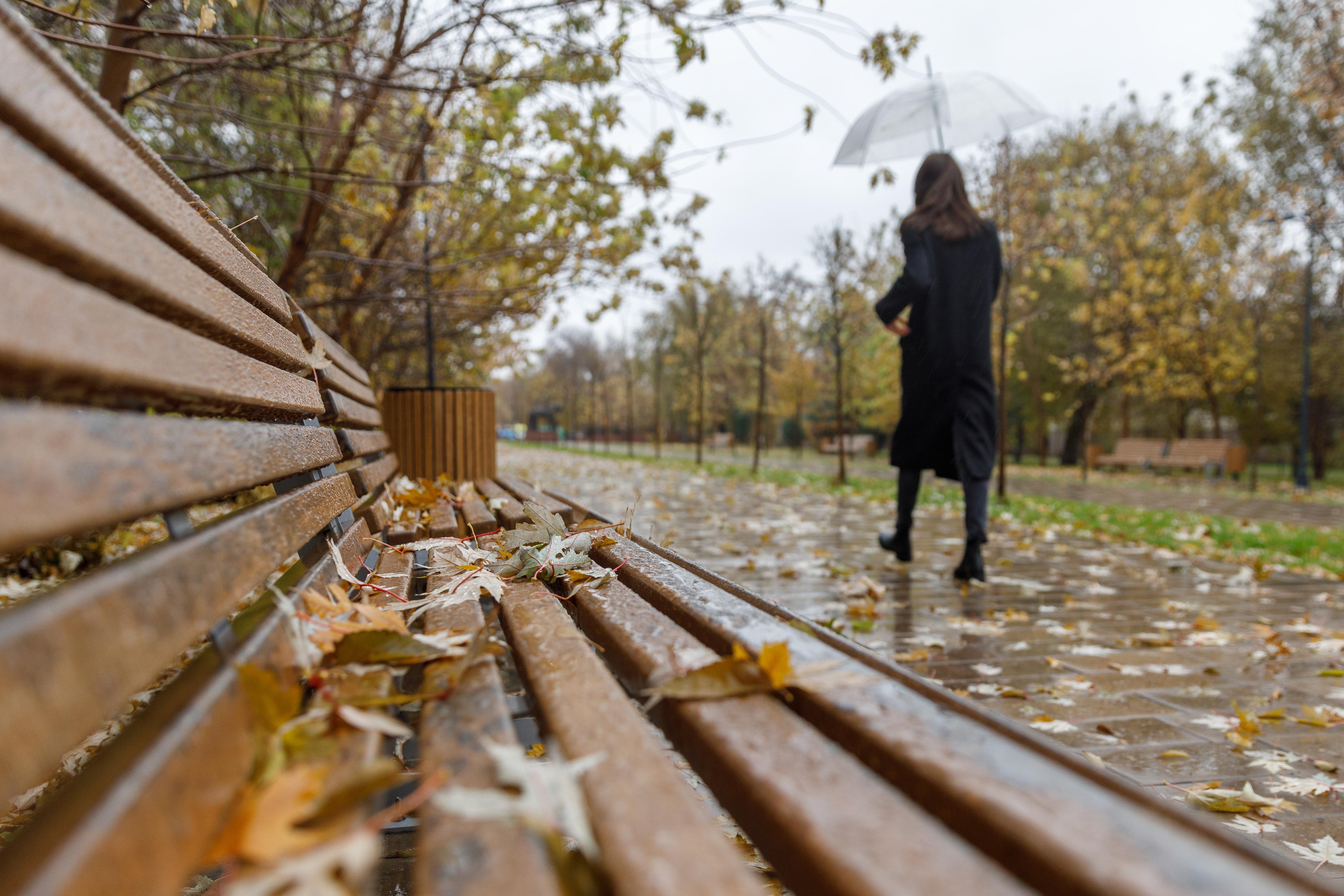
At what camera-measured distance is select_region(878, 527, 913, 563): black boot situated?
4.70 meters

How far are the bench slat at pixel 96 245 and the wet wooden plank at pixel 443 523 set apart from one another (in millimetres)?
1011

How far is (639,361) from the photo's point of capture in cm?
3822

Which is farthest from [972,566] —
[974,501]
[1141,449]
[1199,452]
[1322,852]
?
[1141,449]

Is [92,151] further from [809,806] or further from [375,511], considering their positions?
[375,511]

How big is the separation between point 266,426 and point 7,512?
25.9 inches

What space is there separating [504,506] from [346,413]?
625 millimetres

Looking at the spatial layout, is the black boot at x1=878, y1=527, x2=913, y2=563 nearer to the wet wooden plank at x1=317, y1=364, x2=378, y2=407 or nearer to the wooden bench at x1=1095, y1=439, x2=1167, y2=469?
the wet wooden plank at x1=317, y1=364, x2=378, y2=407

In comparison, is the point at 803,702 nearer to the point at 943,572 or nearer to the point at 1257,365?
the point at 943,572

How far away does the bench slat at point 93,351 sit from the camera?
55 cm

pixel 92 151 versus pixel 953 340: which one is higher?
pixel 953 340

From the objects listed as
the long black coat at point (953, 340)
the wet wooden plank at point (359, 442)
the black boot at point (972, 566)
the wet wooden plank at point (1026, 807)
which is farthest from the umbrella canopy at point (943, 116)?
the wet wooden plank at point (1026, 807)

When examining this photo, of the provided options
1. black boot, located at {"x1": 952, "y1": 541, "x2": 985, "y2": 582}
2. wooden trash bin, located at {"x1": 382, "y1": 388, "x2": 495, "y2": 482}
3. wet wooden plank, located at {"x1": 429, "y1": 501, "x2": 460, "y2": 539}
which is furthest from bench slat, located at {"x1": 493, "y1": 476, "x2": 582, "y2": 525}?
black boot, located at {"x1": 952, "y1": 541, "x2": 985, "y2": 582}

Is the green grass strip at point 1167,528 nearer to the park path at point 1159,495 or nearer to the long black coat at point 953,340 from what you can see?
the park path at point 1159,495

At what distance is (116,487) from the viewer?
0.63 metres
